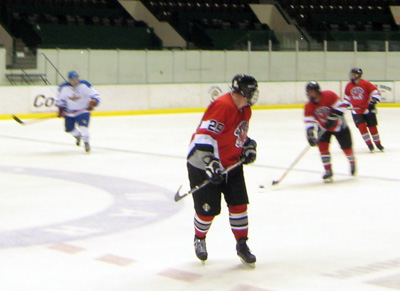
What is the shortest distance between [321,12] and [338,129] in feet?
82.0


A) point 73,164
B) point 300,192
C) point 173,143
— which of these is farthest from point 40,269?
point 173,143

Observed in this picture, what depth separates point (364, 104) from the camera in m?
11.4

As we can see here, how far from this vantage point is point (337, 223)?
19.8 feet

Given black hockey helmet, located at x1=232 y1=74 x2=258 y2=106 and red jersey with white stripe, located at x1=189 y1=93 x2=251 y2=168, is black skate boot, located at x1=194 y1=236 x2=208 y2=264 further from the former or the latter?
black hockey helmet, located at x1=232 y1=74 x2=258 y2=106

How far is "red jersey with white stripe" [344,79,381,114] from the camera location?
11328 mm

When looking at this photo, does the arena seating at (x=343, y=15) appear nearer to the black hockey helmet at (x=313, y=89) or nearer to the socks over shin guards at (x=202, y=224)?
the black hockey helmet at (x=313, y=89)

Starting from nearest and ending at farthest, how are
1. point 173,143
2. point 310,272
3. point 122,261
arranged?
point 310,272 < point 122,261 < point 173,143

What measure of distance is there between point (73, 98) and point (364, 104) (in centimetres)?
437

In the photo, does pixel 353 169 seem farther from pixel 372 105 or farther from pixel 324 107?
pixel 372 105

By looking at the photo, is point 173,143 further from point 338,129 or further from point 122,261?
point 122,261

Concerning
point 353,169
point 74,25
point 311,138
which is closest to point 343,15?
point 74,25

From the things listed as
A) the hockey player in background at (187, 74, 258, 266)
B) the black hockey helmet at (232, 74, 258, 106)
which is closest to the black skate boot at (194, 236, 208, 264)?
the hockey player in background at (187, 74, 258, 266)

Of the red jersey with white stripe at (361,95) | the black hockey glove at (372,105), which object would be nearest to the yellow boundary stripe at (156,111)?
the red jersey with white stripe at (361,95)

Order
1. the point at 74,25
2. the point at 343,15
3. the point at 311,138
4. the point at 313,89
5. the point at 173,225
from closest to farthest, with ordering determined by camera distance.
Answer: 1. the point at 173,225
2. the point at 311,138
3. the point at 313,89
4. the point at 74,25
5. the point at 343,15
